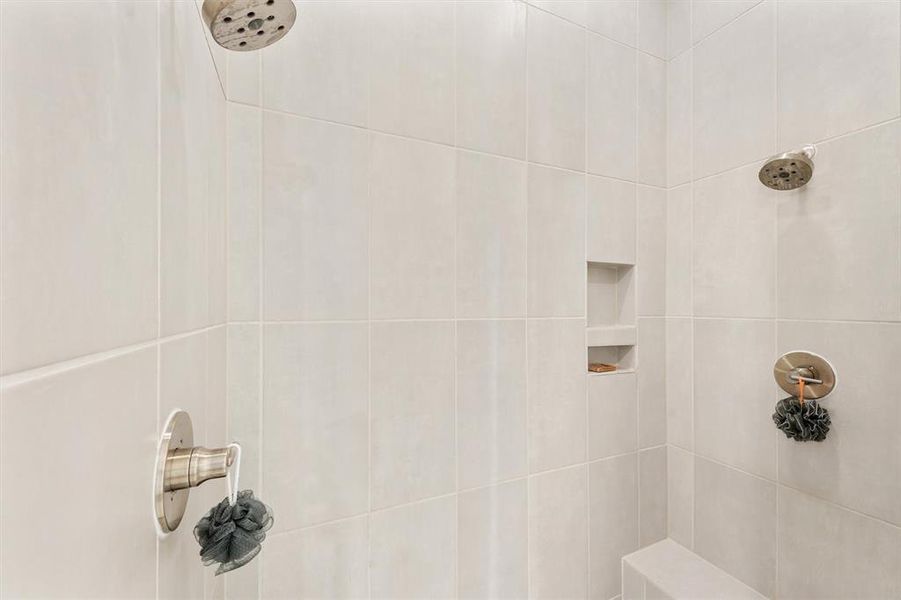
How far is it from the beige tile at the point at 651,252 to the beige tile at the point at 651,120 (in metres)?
0.06

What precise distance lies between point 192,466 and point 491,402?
2.60ft

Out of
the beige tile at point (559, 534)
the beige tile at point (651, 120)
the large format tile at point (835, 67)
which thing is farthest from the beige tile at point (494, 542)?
the large format tile at point (835, 67)

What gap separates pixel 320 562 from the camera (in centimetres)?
90

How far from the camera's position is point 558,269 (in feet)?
3.98

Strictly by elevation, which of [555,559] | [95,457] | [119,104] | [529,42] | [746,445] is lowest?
[555,559]

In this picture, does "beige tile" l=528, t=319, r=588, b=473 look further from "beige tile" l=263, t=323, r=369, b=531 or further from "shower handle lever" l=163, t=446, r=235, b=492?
"shower handle lever" l=163, t=446, r=235, b=492

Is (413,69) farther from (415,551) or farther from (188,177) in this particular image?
(415,551)

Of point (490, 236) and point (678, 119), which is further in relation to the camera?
point (678, 119)

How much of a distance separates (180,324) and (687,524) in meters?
1.57

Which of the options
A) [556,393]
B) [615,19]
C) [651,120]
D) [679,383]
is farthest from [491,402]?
[615,19]

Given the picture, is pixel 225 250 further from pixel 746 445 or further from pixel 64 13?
pixel 746 445

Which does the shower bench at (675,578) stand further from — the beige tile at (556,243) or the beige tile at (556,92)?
the beige tile at (556,92)

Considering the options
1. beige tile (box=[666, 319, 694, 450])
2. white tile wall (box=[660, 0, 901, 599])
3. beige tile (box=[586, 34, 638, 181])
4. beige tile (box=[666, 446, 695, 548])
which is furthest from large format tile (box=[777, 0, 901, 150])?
beige tile (box=[666, 446, 695, 548])

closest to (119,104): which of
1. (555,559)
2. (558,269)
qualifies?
(558,269)
